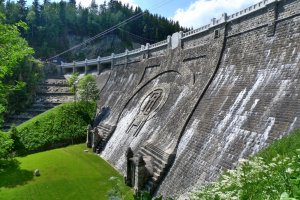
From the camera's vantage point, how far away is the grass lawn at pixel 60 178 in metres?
20.6

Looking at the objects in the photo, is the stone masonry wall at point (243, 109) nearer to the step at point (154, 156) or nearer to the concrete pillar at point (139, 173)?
the step at point (154, 156)

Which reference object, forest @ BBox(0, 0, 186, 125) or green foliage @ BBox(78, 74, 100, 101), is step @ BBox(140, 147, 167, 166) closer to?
green foliage @ BBox(78, 74, 100, 101)

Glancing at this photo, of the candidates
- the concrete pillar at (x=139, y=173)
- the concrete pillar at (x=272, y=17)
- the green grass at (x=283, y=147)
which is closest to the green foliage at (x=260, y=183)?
the green grass at (x=283, y=147)

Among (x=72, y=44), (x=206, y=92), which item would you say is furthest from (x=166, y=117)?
(x=72, y=44)

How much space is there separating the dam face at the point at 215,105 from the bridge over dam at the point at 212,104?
2.3 inches

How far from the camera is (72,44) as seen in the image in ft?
308

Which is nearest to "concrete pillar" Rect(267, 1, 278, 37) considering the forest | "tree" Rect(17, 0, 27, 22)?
the forest

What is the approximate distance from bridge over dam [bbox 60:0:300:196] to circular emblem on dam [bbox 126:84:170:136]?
0.40 ft

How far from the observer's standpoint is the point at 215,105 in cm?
1922

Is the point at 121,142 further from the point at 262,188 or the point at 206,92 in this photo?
the point at 262,188

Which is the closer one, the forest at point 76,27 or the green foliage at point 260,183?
the green foliage at point 260,183

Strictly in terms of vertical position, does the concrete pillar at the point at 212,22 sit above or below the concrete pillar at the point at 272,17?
above

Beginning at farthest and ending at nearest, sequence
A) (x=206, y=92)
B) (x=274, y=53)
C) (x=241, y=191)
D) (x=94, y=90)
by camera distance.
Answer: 1. (x=94, y=90)
2. (x=206, y=92)
3. (x=274, y=53)
4. (x=241, y=191)

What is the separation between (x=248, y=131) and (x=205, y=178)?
3088mm
